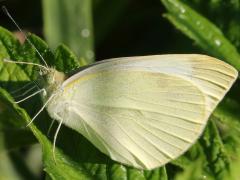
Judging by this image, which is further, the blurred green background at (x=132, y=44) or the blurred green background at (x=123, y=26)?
the blurred green background at (x=123, y=26)

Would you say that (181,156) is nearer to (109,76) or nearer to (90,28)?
(109,76)

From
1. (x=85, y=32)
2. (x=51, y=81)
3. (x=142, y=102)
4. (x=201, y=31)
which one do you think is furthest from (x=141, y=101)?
(x=85, y=32)

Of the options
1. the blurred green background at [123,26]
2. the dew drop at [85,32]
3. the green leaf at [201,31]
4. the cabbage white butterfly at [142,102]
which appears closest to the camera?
the cabbage white butterfly at [142,102]

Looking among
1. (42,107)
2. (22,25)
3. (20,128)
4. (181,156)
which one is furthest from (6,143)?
(22,25)

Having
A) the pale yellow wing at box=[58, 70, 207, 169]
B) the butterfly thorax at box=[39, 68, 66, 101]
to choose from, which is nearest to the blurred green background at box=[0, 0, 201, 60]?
the pale yellow wing at box=[58, 70, 207, 169]

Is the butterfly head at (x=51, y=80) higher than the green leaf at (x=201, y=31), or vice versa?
the butterfly head at (x=51, y=80)

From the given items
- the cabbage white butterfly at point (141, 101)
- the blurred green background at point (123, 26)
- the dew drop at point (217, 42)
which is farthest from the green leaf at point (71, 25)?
the cabbage white butterfly at point (141, 101)

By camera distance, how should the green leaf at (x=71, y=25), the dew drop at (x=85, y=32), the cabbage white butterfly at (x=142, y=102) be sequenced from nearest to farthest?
the cabbage white butterfly at (x=142, y=102) < the green leaf at (x=71, y=25) < the dew drop at (x=85, y=32)

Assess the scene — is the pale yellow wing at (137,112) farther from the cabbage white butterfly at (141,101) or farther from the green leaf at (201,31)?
the green leaf at (201,31)
